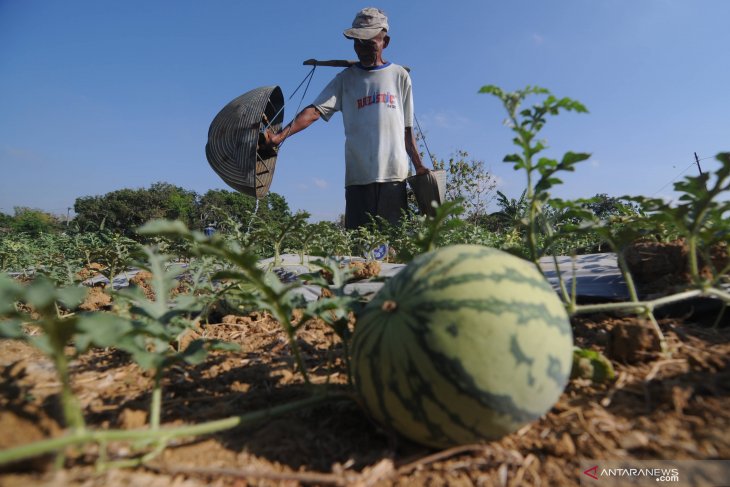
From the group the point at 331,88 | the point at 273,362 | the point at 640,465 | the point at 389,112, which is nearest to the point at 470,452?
the point at 640,465

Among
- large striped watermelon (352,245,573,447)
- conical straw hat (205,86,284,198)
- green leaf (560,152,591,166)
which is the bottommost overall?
large striped watermelon (352,245,573,447)

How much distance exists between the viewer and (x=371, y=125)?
6.38m

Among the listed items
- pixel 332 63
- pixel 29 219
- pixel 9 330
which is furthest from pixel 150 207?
pixel 9 330

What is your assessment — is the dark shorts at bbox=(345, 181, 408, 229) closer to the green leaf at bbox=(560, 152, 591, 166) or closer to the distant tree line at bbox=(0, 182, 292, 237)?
the green leaf at bbox=(560, 152, 591, 166)

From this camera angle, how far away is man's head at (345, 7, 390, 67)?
233 inches

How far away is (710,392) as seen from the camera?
129cm

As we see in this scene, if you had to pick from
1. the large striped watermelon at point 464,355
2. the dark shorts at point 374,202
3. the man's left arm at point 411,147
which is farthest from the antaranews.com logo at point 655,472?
the man's left arm at point 411,147

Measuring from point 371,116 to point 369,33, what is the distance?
3.75 feet

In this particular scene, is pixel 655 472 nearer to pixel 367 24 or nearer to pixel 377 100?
pixel 377 100

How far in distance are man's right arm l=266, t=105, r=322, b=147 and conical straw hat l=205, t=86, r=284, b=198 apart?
9.2 inches

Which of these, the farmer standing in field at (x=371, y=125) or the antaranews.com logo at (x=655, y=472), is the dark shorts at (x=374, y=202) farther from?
the antaranews.com logo at (x=655, y=472)

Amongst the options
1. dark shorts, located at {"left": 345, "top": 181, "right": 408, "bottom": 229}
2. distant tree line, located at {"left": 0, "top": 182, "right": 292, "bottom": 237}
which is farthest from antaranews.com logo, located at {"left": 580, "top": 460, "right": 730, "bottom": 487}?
distant tree line, located at {"left": 0, "top": 182, "right": 292, "bottom": 237}

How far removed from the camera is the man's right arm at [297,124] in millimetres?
5910

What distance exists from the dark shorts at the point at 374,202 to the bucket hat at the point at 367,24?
214 cm
